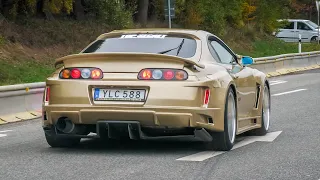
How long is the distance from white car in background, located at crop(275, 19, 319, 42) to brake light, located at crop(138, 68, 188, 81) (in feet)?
153

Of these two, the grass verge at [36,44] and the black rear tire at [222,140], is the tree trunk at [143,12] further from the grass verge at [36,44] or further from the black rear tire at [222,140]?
the black rear tire at [222,140]

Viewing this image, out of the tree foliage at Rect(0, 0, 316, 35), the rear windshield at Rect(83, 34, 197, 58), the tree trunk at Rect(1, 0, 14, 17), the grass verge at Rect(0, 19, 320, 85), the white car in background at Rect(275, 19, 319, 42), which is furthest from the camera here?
the white car in background at Rect(275, 19, 319, 42)

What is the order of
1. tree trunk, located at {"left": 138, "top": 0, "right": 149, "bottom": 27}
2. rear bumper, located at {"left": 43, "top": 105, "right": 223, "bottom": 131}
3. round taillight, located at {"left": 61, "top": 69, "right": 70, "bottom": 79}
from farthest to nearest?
tree trunk, located at {"left": 138, "top": 0, "right": 149, "bottom": 27}
round taillight, located at {"left": 61, "top": 69, "right": 70, "bottom": 79}
rear bumper, located at {"left": 43, "top": 105, "right": 223, "bottom": 131}

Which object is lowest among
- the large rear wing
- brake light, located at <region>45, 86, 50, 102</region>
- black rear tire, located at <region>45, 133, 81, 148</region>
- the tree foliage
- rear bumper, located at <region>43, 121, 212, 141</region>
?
the tree foliage

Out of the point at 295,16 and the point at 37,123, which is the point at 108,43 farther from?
the point at 295,16

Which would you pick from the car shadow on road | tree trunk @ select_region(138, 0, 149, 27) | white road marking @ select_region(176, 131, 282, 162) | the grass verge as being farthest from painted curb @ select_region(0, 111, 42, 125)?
tree trunk @ select_region(138, 0, 149, 27)

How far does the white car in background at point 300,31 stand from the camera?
2153 inches

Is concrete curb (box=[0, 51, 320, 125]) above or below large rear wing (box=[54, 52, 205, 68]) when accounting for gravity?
below

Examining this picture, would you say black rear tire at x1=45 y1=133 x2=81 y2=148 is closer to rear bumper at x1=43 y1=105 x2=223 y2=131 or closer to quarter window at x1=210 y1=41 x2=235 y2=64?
rear bumper at x1=43 y1=105 x2=223 y2=131

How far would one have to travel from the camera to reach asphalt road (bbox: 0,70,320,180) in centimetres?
739

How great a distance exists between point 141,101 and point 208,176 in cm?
146

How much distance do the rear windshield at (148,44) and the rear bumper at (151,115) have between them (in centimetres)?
86

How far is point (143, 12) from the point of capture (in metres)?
32.2

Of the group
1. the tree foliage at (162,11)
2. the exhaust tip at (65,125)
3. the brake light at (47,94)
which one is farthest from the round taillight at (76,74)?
the tree foliage at (162,11)
